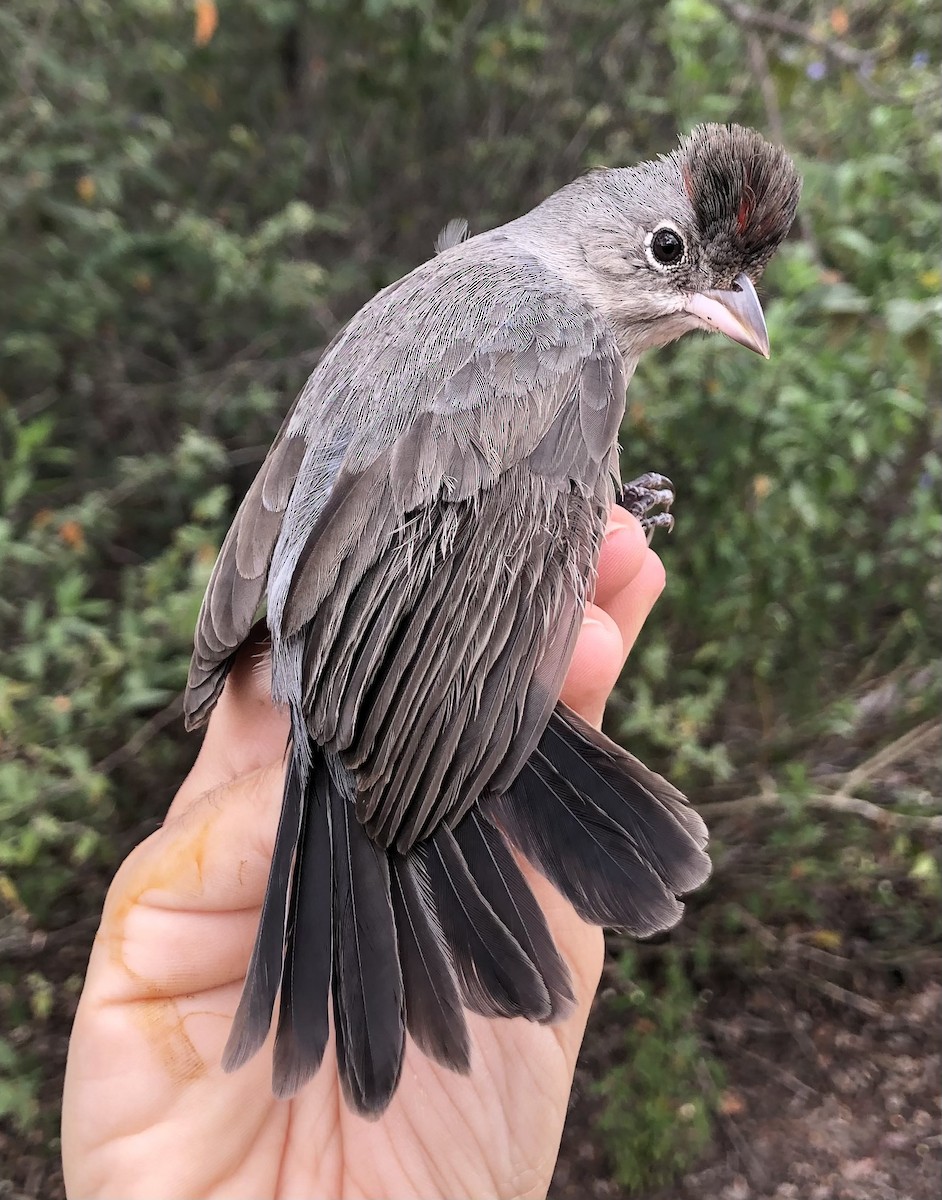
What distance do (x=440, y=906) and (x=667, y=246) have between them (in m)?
1.43

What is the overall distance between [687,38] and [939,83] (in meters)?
0.74

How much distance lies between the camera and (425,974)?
4.31 ft

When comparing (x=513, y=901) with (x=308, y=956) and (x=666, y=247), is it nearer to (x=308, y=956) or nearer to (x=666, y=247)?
(x=308, y=956)

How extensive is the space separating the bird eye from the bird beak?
0.09 metres

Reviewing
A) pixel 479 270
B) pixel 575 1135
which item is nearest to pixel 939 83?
pixel 479 270

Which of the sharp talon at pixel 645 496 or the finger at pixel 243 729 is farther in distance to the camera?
the sharp talon at pixel 645 496

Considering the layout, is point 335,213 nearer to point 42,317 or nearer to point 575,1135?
point 42,317

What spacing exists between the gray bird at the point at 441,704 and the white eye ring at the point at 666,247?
0.98 ft

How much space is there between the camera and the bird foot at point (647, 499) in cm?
205

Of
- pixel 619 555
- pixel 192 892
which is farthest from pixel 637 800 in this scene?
pixel 192 892

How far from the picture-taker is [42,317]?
2.78m

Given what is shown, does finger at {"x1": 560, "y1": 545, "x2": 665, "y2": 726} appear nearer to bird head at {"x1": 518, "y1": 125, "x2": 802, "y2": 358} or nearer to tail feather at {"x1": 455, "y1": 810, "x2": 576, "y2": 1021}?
tail feather at {"x1": 455, "y1": 810, "x2": 576, "y2": 1021}

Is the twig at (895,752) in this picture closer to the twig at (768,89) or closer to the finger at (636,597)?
the finger at (636,597)

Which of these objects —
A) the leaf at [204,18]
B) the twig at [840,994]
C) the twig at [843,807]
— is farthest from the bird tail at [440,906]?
the leaf at [204,18]
